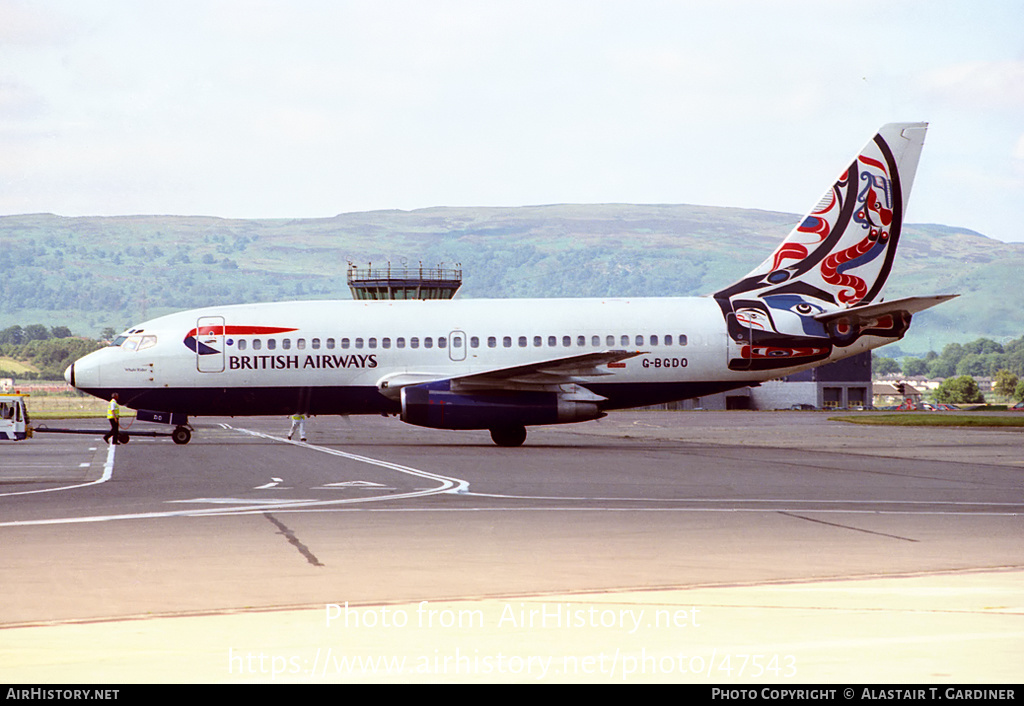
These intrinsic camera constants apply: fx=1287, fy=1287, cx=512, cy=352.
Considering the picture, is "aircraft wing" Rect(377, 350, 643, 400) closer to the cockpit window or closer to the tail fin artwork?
the tail fin artwork

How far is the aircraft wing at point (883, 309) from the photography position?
36281 mm

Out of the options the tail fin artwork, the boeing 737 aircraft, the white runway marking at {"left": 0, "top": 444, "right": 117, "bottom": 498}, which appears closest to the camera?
the white runway marking at {"left": 0, "top": 444, "right": 117, "bottom": 498}

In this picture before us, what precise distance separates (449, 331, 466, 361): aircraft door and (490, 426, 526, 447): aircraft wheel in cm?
252

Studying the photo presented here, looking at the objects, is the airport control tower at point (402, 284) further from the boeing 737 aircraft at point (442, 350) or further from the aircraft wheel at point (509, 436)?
the aircraft wheel at point (509, 436)

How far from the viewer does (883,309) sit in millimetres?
37625

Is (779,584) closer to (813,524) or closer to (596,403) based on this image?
(813,524)

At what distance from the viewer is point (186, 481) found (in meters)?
24.3

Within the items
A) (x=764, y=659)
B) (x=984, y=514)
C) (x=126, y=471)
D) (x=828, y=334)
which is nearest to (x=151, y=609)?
(x=764, y=659)

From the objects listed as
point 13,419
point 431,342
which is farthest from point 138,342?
point 13,419

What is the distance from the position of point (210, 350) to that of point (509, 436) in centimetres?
947

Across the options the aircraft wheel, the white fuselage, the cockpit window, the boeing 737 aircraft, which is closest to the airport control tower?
the cockpit window

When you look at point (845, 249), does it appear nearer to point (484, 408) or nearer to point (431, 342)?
point (484, 408)

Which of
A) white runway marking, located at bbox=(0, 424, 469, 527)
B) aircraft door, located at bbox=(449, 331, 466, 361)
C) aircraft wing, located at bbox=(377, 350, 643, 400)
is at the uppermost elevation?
aircraft door, located at bbox=(449, 331, 466, 361)

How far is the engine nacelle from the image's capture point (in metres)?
36.9
